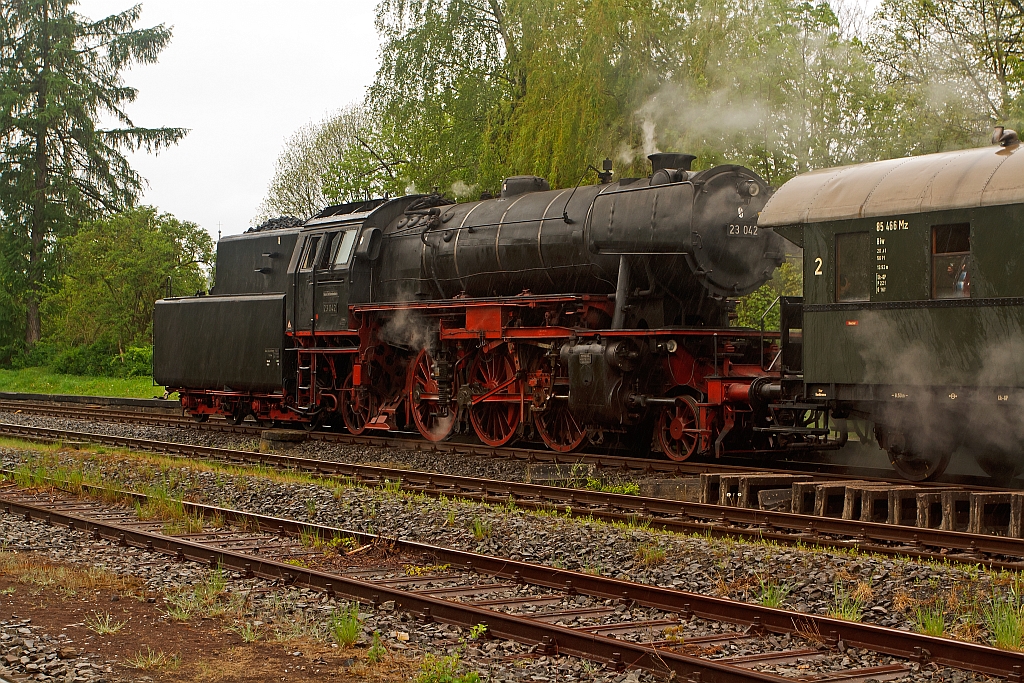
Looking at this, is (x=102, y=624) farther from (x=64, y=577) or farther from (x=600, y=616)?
(x=600, y=616)

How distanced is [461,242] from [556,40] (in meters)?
8.11

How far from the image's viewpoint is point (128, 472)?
13.1 m

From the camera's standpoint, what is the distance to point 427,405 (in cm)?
1653

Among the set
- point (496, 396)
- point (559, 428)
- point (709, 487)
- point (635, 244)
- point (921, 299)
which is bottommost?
point (709, 487)

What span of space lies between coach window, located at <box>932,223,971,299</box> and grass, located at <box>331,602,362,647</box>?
628 centimetres

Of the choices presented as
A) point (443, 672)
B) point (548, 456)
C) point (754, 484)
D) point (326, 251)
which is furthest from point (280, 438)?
point (443, 672)

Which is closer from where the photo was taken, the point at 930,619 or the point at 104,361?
the point at 930,619

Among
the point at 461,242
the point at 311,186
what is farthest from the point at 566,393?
the point at 311,186

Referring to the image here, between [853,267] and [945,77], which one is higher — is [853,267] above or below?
below

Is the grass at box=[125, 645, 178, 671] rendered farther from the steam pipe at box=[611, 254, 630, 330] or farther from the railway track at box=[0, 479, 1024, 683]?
the steam pipe at box=[611, 254, 630, 330]

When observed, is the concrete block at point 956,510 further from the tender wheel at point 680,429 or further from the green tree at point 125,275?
the green tree at point 125,275

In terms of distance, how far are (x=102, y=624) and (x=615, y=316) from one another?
825 cm

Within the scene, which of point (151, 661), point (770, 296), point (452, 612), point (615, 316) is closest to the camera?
point (151, 661)

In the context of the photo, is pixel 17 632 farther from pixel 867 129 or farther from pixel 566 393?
pixel 867 129
